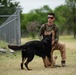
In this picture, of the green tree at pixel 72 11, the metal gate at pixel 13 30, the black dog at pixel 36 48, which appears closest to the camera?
the black dog at pixel 36 48

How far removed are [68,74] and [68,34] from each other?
236 feet

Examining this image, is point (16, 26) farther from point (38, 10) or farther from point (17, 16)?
point (38, 10)

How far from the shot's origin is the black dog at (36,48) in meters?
12.0

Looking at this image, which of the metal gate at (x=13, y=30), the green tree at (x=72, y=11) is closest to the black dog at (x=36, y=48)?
the metal gate at (x=13, y=30)

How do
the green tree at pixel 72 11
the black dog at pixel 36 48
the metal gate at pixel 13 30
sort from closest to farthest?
the black dog at pixel 36 48
the metal gate at pixel 13 30
the green tree at pixel 72 11

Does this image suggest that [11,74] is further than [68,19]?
No

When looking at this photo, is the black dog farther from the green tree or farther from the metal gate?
the green tree

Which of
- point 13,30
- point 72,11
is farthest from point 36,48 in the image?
point 72,11

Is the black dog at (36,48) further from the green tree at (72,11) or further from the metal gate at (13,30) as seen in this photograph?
the green tree at (72,11)

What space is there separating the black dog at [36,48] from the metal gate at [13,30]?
910 centimetres

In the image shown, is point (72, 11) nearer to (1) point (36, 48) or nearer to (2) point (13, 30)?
(2) point (13, 30)

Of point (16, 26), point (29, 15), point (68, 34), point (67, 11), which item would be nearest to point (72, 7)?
point (67, 11)

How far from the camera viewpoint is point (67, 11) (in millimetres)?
65438

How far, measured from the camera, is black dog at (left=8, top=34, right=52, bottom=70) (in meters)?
12.0
